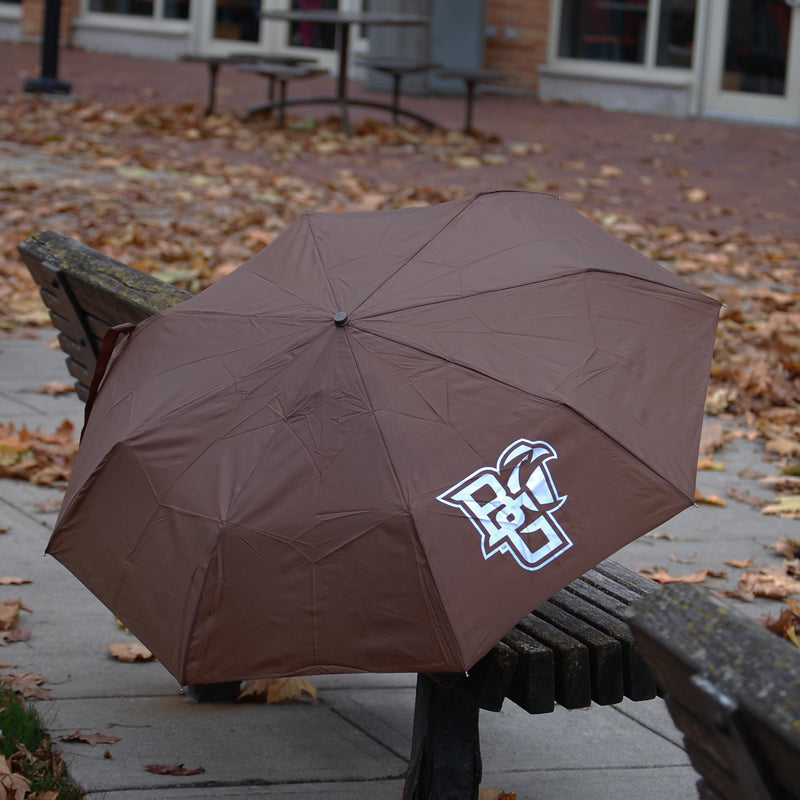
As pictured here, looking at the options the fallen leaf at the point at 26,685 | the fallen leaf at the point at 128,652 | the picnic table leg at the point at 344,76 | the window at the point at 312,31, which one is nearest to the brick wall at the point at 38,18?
the window at the point at 312,31

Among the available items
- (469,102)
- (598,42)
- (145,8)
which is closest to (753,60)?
(598,42)

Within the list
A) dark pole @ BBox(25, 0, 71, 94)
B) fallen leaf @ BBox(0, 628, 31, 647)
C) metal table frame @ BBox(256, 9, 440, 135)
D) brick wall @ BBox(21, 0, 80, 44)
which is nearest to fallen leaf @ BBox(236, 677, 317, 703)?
fallen leaf @ BBox(0, 628, 31, 647)

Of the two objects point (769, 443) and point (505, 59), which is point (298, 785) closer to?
point (769, 443)

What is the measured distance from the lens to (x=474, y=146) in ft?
44.6

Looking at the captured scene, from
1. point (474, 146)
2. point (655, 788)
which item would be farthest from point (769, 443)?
point (474, 146)

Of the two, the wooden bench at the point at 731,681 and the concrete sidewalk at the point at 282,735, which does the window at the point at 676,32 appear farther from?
the wooden bench at the point at 731,681

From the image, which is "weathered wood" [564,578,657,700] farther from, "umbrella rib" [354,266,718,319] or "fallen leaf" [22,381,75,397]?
"fallen leaf" [22,381,75,397]

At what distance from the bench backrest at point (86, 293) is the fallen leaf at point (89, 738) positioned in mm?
934

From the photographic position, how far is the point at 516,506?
2070 mm

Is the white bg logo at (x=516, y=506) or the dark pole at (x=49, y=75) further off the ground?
the dark pole at (x=49, y=75)

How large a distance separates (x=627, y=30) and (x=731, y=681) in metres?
17.8

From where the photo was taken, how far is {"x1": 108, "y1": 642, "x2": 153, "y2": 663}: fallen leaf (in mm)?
→ 3381

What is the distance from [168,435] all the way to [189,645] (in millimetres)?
403

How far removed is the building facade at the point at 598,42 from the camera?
17.0m
